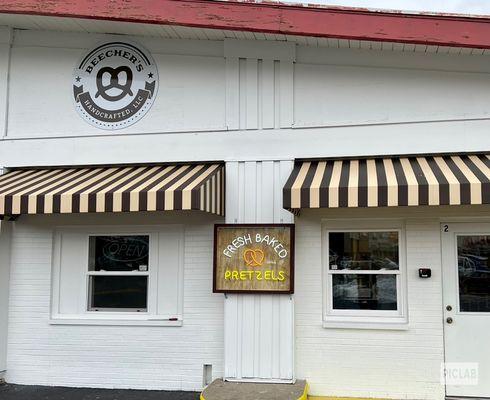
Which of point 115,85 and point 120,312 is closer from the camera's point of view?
point 120,312

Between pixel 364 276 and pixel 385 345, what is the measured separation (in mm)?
839

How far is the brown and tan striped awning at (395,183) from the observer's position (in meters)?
5.33

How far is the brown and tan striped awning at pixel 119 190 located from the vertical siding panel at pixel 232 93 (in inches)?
22.8

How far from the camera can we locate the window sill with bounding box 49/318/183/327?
6773mm

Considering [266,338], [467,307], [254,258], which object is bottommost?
[266,338]

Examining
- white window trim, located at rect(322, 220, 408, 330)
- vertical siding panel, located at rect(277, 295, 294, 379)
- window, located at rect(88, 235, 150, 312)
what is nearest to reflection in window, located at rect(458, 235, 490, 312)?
white window trim, located at rect(322, 220, 408, 330)

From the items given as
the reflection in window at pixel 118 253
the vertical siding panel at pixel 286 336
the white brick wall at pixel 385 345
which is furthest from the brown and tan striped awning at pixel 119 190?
the white brick wall at pixel 385 345

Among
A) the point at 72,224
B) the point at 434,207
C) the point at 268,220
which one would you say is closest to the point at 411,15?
the point at 434,207

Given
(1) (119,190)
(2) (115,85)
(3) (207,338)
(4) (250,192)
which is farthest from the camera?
(2) (115,85)

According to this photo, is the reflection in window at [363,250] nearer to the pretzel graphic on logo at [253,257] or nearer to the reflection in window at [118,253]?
the pretzel graphic on logo at [253,257]

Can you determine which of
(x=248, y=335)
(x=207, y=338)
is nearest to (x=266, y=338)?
Result: (x=248, y=335)

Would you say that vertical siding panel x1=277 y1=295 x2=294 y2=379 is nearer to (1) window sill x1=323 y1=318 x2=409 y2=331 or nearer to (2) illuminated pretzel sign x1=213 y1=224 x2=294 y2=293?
(2) illuminated pretzel sign x1=213 y1=224 x2=294 y2=293

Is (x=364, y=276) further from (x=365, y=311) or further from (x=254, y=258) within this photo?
(x=254, y=258)

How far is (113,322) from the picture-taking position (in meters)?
6.87
